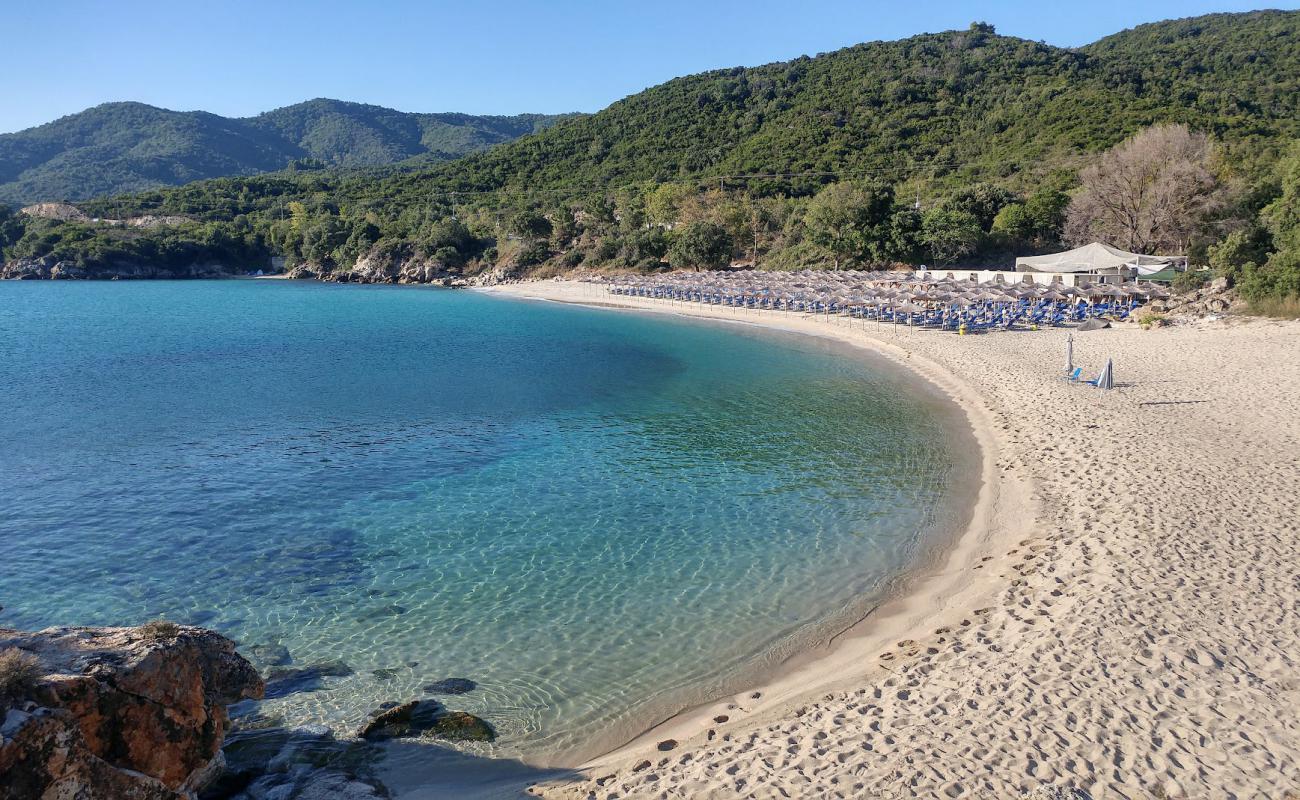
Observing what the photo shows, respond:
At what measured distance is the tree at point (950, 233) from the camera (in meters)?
46.9

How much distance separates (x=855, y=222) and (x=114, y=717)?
51094 millimetres

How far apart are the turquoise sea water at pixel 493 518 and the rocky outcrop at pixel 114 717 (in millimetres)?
1713

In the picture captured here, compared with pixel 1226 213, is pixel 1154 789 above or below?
below

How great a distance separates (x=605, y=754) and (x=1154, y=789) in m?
3.81

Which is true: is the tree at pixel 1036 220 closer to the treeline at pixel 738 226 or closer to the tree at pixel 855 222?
the treeline at pixel 738 226

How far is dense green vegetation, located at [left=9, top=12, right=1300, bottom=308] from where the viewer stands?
49000 mm

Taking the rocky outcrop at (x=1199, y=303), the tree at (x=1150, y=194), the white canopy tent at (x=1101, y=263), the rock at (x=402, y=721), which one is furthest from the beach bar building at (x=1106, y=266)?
the rock at (x=402, y=721)

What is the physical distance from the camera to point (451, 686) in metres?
6.91

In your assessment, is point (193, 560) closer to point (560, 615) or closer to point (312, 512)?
point (312, 512)

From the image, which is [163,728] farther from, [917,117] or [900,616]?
[917,117]

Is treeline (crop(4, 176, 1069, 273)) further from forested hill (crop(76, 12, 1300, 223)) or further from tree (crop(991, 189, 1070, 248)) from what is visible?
forested hill (crop(76, 12, 1300, 223))

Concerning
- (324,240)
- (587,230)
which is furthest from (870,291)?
(324,240)

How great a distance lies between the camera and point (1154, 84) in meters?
70.4

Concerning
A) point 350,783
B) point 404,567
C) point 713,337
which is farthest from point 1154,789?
point 713,337
